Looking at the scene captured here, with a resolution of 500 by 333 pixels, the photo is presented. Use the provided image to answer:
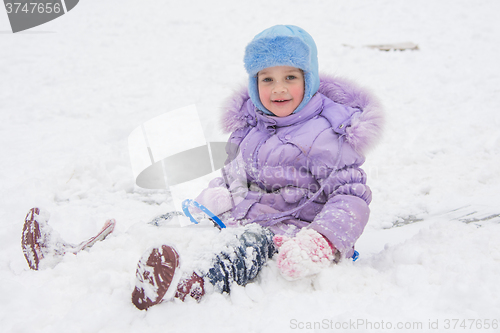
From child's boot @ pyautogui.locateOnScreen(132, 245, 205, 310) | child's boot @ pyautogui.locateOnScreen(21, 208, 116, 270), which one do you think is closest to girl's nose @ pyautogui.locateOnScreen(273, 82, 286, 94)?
child's boot @ pyautogui.locateOnScreen(132, 245, 205, 310)

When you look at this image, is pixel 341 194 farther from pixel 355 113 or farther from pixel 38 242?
pixel 38 242

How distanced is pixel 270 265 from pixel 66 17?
8.19 m

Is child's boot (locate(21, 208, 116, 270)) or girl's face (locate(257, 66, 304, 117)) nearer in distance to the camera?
child's boot (locate(21, 208, 116, 270))

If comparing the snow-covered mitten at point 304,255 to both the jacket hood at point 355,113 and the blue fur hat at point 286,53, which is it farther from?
the blue fur hat at point 286,53

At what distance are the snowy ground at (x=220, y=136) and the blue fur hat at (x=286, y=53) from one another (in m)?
0.46

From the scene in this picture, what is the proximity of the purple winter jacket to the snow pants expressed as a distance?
19 centimetres

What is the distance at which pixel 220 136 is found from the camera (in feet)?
11.5

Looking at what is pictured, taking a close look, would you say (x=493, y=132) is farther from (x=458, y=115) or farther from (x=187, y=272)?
(x=187, y=272)

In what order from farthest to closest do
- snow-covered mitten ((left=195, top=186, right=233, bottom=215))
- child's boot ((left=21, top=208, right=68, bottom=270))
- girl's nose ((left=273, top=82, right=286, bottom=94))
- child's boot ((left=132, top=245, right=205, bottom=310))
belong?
snow-covered mitten ((left=195, top=186, right=233, bottom=215)), girl's nose ((left=273, top=82, right=286, bottom=94)), child's boot ((left=21, top=208, right=68, bottom=270)), child's boot ((left=132, top=245, right=205, bottom=310))

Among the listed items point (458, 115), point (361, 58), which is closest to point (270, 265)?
point (458, 115)

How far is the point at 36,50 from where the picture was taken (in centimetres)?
579

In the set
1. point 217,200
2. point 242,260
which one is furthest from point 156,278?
point 217,200

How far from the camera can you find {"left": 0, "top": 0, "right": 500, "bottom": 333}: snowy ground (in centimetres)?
126

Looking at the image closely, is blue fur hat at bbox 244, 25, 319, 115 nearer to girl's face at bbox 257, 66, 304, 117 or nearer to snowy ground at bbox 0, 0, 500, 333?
girl's face at bbox 257, 66, 304, 117
